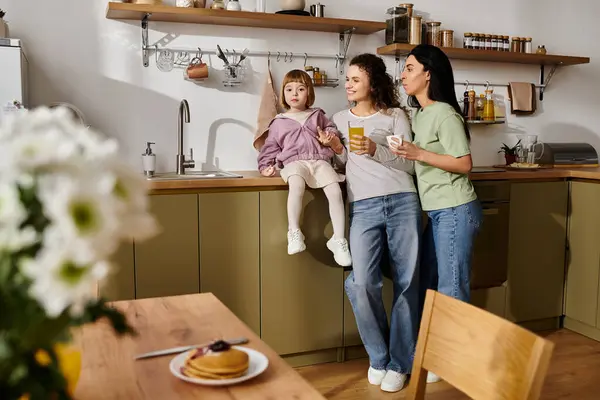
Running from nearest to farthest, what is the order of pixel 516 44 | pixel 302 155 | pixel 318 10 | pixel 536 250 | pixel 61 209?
pixel 61 209 → pixel 302 155 → pixel 318 10 → pixel 536 250 → pixel 516 44

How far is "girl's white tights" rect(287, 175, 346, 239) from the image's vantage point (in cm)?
282

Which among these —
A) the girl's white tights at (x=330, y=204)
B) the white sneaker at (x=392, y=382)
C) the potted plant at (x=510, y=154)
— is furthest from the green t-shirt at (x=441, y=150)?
Answer: the potted plant at (x=510, y=154)

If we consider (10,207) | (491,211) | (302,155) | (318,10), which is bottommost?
(491,211)

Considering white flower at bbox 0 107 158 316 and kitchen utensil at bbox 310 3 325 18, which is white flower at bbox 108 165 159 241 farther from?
kitchen utensil at bbox 310 3 325 18

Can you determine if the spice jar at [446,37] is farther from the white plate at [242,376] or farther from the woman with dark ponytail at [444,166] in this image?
the white plate at [242,376]

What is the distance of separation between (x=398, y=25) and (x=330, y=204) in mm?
1252

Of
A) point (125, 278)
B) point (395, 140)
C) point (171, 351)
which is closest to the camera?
point (171, 351)

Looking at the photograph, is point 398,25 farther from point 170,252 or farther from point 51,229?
point 51,229

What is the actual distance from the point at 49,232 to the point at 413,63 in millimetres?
2414

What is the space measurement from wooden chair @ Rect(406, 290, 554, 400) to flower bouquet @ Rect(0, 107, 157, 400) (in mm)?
730

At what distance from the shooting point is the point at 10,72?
2535mm

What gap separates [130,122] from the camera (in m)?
3.17

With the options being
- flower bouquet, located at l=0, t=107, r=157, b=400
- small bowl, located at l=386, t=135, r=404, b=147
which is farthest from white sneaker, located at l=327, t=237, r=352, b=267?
flower bouquet, located at l=0, t=107, r=157, b=400

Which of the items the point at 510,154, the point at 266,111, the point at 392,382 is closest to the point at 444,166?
the point at 392,382
